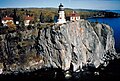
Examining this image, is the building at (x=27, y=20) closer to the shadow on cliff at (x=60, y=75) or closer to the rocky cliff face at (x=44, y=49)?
the rocky cliff face at (x=44, y=49)

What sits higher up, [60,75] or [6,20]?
[6,20]

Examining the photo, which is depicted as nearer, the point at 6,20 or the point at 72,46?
the point at 72,46

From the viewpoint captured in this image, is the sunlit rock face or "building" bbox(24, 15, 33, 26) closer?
the sunlit rock face

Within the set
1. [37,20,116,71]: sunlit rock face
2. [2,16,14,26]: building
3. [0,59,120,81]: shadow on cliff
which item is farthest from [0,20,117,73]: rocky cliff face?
[2,16,14,26]: building

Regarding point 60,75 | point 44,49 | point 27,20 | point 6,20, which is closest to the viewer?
point 60,75

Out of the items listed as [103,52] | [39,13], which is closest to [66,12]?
[39,13]

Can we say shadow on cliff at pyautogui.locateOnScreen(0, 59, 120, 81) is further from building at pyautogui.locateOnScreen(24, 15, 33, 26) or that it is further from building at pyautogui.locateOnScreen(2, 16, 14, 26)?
building at pyautogui.locateOnScreen(2, 16, 14, 26)

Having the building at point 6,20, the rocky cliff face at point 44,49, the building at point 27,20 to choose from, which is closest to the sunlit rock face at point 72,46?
the rocky cliff face at point 44,49

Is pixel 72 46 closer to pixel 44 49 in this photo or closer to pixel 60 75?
pixel 44 49

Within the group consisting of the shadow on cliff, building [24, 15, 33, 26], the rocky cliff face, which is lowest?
the shadow on cliff

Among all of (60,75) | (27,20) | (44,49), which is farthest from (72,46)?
(27,20)

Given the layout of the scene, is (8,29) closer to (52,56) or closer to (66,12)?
(52,56)
